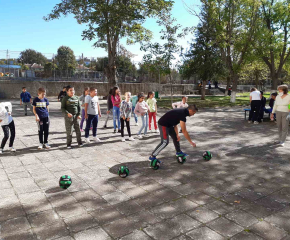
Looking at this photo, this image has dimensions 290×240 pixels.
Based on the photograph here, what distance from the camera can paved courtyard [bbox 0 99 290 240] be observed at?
326 centimetres

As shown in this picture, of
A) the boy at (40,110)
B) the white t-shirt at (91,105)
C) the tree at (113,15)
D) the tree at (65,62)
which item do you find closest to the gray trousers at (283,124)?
the white t-shirt at (91,105)

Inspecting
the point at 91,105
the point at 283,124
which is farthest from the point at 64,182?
the point at 283,124

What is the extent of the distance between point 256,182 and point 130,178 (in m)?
2.52

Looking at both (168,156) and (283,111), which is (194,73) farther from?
(168,156)

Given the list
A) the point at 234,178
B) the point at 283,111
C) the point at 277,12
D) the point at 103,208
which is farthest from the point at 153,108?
the point at 277,12

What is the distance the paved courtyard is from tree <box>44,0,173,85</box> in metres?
12.7

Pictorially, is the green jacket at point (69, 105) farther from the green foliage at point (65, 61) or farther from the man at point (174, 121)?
the green foliage at point (65, 61)

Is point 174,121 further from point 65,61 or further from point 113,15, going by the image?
point 65,61

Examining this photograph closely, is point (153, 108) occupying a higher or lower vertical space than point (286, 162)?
higher

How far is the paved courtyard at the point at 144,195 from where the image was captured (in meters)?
3.26

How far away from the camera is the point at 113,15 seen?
17.1m

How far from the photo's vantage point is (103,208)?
3.83m

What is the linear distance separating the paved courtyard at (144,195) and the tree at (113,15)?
1274cm

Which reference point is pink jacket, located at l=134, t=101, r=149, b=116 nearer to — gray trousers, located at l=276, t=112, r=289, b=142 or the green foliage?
gray trousers, located at l=276, t=112, r=289, b=142
